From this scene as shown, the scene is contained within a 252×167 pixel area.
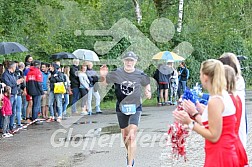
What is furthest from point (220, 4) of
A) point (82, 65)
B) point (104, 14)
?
point (82, 65)

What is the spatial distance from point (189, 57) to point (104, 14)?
12.0 metres

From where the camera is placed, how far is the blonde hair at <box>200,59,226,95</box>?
16.4 ft

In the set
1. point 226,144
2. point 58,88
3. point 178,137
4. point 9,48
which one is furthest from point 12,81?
point 226,144

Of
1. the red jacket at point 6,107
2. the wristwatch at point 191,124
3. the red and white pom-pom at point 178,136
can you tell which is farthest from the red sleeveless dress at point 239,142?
the red jacket at point 6,107

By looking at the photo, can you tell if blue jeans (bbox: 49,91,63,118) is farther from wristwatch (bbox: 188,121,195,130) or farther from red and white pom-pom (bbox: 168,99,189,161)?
wristwatch (bbox: 188,121,195,130)

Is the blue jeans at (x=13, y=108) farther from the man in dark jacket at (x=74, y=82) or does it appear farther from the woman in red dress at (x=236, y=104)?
the woman in red dress at (x=236, y=104)

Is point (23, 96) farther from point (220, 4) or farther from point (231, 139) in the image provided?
point (220, 4)

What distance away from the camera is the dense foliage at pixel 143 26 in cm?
2155

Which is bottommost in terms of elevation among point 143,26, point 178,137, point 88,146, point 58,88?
point 88,146

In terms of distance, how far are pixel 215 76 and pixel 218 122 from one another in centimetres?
43

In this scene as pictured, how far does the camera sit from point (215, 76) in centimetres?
502

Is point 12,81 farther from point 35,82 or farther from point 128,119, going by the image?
point 128,119

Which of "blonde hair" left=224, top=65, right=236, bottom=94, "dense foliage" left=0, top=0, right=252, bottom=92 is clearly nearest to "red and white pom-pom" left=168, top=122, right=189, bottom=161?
"blonde hair" left=224, top=65, right=236, bottom=94

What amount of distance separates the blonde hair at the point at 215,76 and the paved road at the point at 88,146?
445 centimetres
